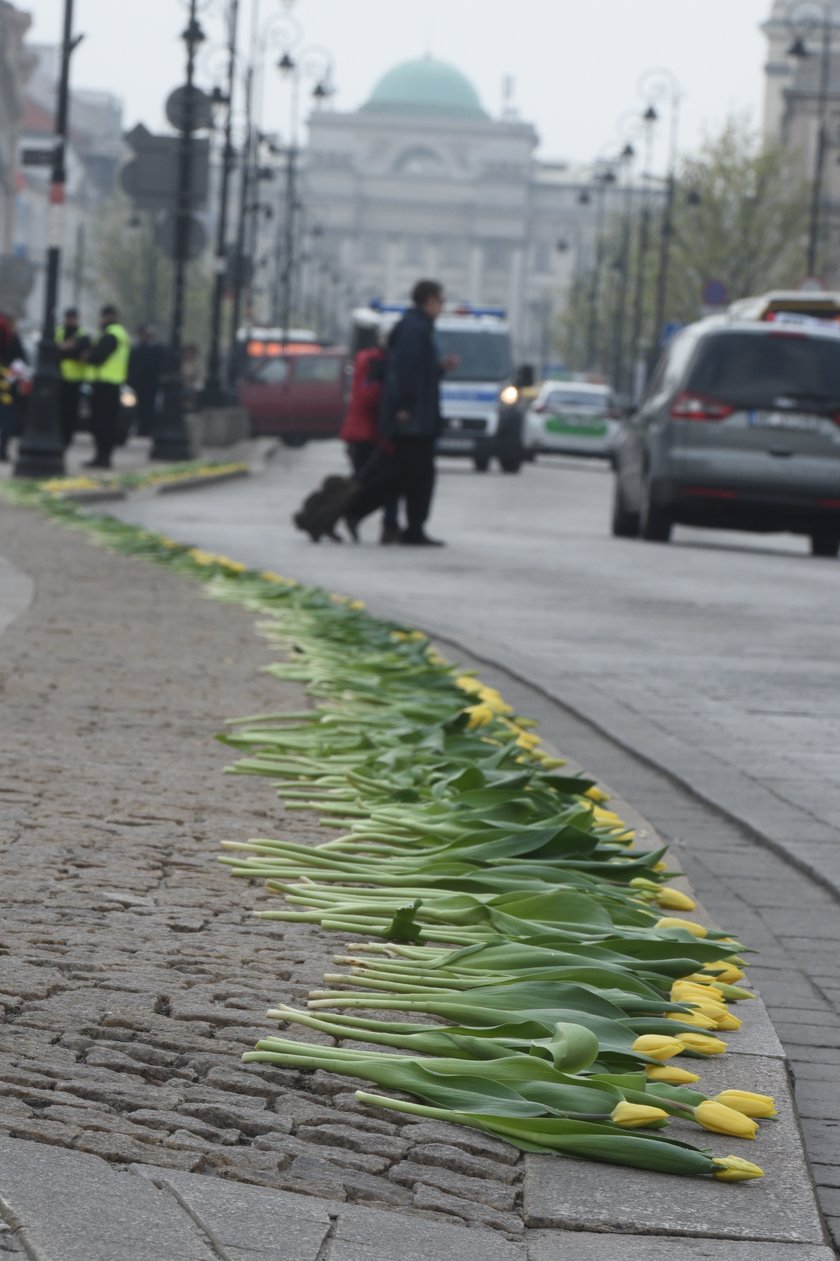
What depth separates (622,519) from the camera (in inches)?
869

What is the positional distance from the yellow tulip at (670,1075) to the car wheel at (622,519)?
58.7ft

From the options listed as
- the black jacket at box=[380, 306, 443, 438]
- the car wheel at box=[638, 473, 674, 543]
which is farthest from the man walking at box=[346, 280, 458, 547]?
the car wheel at box=[638, 473, 674, 543]

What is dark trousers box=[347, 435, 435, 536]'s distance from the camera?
59.7ft

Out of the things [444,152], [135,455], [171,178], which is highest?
[444,152]

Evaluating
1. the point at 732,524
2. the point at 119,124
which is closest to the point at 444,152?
the point at 119,124

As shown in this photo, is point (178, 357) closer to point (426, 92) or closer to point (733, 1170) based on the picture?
point (733, 1170)

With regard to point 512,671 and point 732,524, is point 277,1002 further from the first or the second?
point 732,524

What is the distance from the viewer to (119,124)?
18100 cm

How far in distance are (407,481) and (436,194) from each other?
156m

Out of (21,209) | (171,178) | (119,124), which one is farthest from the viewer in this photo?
(119,124)

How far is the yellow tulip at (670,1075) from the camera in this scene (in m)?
3.83

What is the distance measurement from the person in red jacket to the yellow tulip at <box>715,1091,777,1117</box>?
15.2 meters

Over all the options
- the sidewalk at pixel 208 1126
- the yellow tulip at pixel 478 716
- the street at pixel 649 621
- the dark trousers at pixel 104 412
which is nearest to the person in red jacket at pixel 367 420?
the street at pixel 649 621

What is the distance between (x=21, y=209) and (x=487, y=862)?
4320 inches
